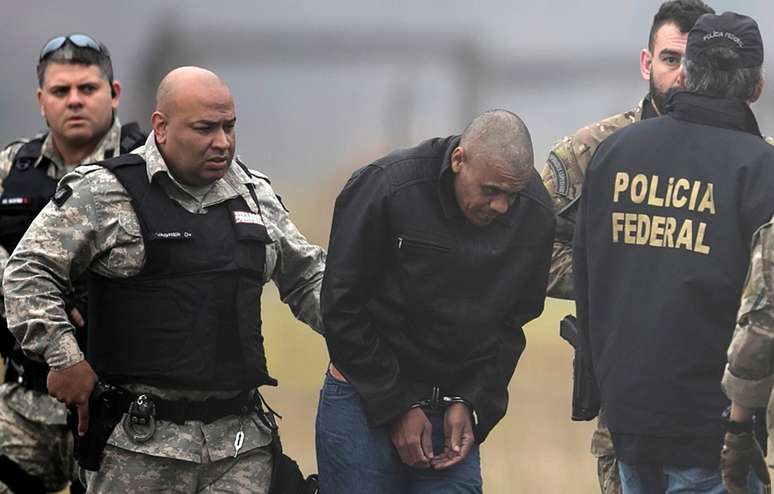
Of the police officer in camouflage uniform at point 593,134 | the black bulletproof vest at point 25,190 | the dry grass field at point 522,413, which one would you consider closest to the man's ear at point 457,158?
the police officer in camouflage uniform at point 593,134

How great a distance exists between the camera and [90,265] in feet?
12.9

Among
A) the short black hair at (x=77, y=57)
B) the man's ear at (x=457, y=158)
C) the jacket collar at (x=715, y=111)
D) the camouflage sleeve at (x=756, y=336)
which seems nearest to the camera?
the camouflage sleeve at (x=756, y=336)

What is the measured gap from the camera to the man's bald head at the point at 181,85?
13.0 feet

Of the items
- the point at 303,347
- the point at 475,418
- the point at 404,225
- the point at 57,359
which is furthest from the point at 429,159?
the point at 303,347

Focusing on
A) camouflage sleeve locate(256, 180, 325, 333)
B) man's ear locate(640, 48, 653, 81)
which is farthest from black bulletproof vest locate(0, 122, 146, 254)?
man's ear locate(640, 48, 653, 81)

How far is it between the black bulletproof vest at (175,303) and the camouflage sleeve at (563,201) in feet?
2.88

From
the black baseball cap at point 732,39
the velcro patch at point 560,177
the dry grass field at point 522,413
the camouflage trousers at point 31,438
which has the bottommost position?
the dry grass field at point 522,413

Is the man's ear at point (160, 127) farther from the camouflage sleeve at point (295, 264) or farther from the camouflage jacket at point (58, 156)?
the camouflage jacket at point (58, 156)

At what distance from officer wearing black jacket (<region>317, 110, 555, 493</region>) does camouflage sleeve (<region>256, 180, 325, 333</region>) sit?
24 cm

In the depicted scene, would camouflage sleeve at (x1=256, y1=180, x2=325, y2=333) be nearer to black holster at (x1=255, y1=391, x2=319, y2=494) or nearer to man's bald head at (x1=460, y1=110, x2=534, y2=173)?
black holster at (x1=255, y1=391, x2=319, y2=494)

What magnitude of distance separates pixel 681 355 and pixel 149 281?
4.02 feet

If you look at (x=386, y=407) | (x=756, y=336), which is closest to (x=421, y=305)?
(x=386, y=407)

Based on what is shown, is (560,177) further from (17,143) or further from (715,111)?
(17,143)

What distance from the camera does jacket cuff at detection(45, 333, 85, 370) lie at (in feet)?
12.6
